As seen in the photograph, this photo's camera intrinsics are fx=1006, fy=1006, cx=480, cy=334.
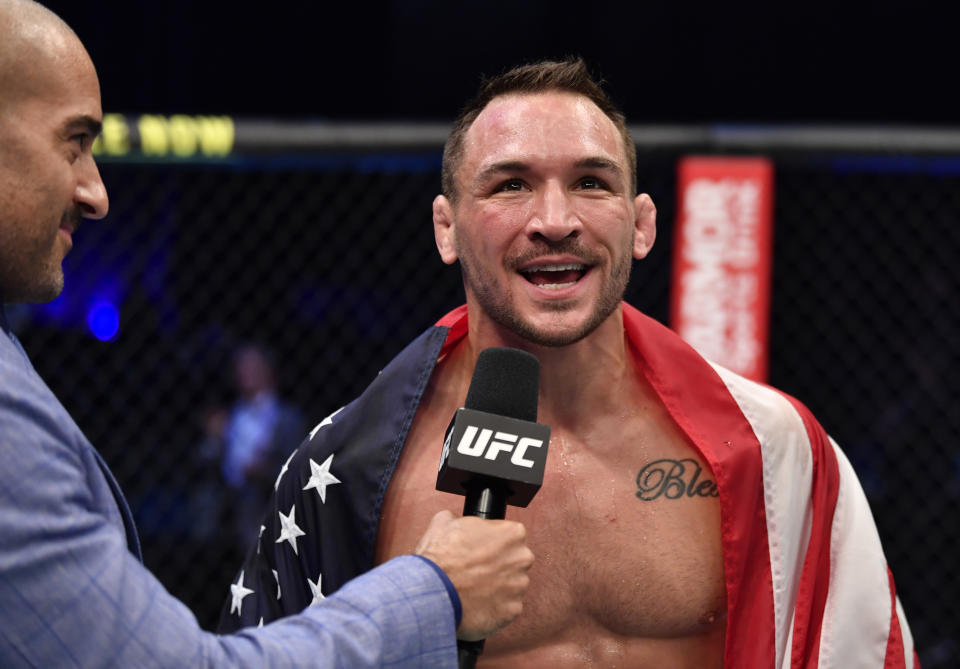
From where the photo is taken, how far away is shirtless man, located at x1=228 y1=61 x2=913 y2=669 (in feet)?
4.09

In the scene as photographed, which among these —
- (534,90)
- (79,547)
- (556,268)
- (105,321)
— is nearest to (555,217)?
(556,268)

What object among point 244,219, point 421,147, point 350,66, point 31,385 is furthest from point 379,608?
point 350,66

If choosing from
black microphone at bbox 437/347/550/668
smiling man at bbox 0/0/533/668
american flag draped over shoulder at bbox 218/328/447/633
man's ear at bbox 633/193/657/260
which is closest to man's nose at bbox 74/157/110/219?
smiling man at bbox 0/0/533/668

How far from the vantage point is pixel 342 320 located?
4066mm

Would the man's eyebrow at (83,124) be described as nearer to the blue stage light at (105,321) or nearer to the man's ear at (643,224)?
the man's ear at (643,224)

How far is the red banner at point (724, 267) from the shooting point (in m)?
2.11

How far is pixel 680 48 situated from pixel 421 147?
2.92 metres

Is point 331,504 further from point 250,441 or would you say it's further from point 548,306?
point 250,441

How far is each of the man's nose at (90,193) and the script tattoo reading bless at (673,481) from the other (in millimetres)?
749

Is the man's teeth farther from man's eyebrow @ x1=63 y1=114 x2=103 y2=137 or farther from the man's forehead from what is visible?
man's eyebrow @ x1=63 y1=114 x2=103 y2=137

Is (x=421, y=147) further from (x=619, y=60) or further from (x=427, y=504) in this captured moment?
(x=619, y=60)

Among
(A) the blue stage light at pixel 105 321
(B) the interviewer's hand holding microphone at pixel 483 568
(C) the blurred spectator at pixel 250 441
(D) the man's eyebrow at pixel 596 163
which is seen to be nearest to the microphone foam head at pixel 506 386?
(B) the interviewer's hand holding microphone at pixel 483 568

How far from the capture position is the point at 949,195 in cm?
430

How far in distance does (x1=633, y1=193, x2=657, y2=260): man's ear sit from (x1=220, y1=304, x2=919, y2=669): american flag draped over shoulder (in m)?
0.22
